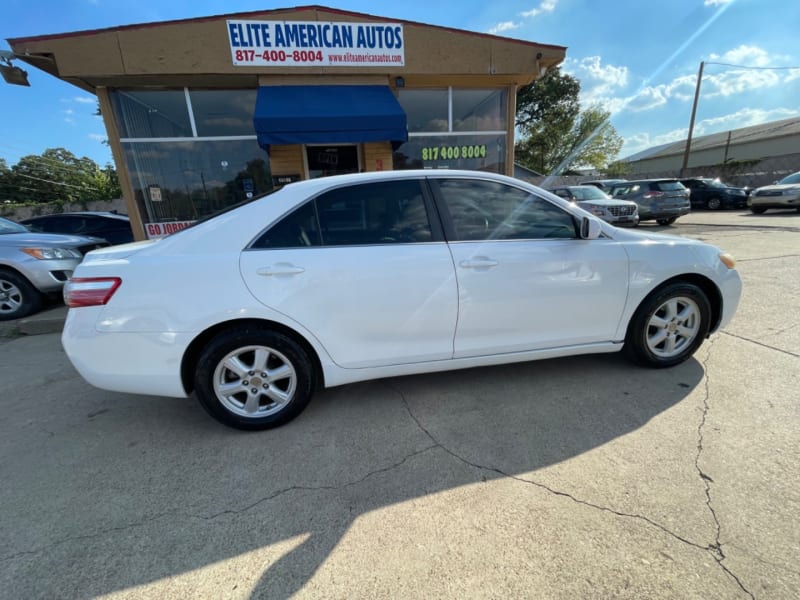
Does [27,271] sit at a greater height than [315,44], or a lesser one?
lesser

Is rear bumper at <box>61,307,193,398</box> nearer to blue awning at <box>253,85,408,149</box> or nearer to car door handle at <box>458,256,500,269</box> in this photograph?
car door handle at <box>458,256,500,269</box>

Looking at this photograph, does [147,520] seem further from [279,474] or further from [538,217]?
[538,217]

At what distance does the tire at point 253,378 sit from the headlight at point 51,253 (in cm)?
482

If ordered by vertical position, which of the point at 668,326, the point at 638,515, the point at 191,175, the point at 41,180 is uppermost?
the point at 41,180

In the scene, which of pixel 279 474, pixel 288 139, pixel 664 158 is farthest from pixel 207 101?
pixel 664 158

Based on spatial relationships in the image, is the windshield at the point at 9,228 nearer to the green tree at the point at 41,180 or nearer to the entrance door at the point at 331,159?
the entrance door at the point at 331,159

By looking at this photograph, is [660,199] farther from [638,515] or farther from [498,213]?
[638,515]

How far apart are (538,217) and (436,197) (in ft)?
2.59

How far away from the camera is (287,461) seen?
218 centimetres

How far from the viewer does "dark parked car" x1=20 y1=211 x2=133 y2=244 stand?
7863mm

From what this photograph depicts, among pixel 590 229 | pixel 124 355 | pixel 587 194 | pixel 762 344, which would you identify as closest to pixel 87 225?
pixel 124 355

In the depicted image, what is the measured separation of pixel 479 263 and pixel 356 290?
856mm

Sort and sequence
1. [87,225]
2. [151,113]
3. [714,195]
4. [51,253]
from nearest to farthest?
1. [51,253]
2. [151,113]
3. [87,225]
4. [714,195]

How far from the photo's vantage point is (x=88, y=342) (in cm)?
221
